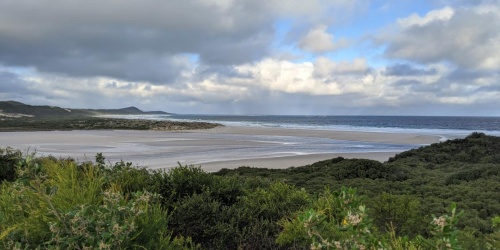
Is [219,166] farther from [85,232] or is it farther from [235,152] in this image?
[85,232]

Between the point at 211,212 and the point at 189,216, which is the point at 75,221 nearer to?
the point at 189,216

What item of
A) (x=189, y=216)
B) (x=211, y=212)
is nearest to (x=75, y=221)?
(x=189, y=216)

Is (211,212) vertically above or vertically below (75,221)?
below

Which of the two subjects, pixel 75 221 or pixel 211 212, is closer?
pixel 75 221

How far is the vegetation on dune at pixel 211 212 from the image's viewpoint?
261cm

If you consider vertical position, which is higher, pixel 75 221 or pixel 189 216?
pixel 75 221

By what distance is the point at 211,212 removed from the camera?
5188mm

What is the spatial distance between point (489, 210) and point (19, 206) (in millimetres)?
9689

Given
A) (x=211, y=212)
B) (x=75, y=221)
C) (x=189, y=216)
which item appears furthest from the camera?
(x=211, y=212)

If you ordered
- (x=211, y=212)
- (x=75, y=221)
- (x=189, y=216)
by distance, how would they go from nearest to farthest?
(x=75, y=221) < (x=189, y=216) < (x=211, y=212)

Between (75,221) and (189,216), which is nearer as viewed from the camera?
(75,221)

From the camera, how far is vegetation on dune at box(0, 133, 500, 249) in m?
2.61

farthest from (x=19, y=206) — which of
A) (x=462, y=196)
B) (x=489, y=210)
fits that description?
(x=462, y=196)

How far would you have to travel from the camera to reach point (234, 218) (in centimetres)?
511
